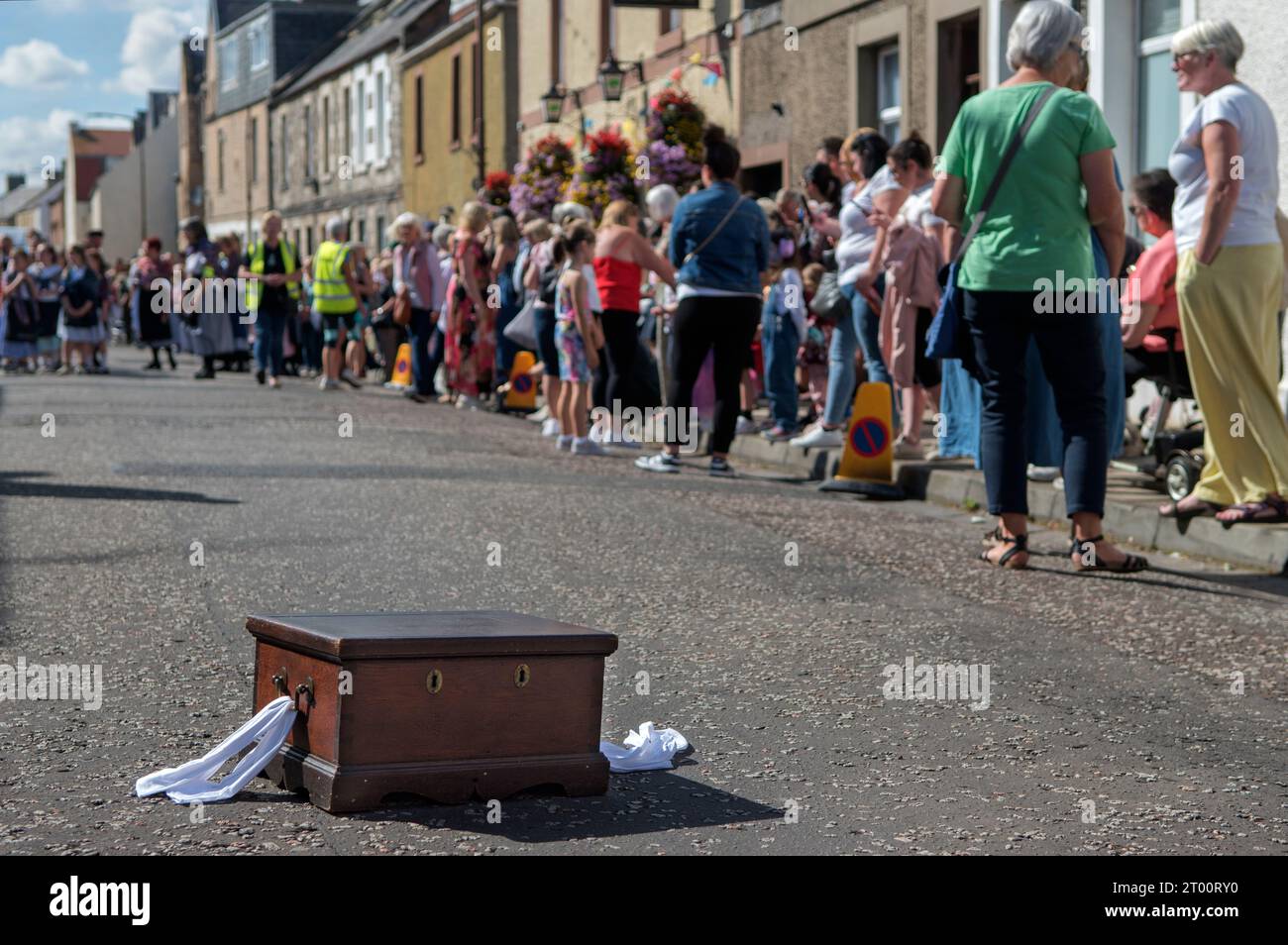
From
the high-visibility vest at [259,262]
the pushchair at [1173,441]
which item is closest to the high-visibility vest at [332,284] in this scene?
the high-visibility vest at [259,262]

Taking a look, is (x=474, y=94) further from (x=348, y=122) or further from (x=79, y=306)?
(x=79, y=306)

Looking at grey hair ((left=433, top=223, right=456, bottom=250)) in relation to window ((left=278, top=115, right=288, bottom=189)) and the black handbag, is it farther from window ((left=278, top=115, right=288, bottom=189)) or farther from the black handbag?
window ((left=278, top=115, right=288, bottom=189))

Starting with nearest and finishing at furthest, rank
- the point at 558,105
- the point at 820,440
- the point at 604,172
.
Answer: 1. the point at 820,440
2. the point at 604,172
3. the point at 558,105

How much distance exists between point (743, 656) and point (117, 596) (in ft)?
7.94

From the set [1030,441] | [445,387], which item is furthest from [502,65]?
[1030,441]

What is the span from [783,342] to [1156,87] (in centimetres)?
347

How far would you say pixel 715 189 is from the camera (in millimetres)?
12609

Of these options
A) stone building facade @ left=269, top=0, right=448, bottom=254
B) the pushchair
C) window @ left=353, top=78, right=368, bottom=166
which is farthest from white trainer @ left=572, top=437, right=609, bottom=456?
window @ left=353, top=78, right=368, bottom=166

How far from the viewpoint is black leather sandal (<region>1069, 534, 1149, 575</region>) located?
26.7 feet

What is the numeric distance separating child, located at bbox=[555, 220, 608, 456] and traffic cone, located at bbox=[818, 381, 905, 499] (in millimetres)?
2946

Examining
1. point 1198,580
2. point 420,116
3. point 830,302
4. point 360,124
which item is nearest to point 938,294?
point 830,302

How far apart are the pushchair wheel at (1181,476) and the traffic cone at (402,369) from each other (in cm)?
1430

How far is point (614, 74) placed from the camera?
86.6ft
